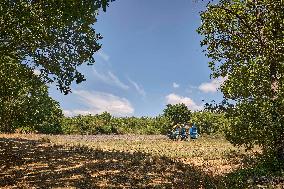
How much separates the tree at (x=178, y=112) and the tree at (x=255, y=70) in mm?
36833

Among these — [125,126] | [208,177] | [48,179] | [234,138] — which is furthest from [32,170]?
[125,126]

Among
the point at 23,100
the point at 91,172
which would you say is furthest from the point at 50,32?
the point at 23,100

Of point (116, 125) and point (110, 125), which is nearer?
point (110, 125)

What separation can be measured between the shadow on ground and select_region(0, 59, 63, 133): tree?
342 cm

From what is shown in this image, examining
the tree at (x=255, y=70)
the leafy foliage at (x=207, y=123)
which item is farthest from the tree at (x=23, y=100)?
the leafy foliage at (x=207, y=123)

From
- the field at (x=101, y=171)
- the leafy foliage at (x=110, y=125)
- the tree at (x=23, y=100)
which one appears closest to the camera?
A: the field at (x=101, y=171)

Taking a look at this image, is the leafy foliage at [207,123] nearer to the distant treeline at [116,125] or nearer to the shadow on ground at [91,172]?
the distant treeline at [116,125]

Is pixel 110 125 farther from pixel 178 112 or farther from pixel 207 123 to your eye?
pixel 207 123

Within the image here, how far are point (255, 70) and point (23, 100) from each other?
20.3 metres

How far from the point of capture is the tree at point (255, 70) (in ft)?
46.9

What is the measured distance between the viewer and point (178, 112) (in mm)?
55281

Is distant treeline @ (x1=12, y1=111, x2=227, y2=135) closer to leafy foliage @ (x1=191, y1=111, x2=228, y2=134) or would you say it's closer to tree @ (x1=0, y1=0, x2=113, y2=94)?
leafy foliage @ (x1=191, y1=111, x2=228, y2=134)

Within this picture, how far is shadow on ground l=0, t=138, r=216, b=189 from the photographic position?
12883 mm

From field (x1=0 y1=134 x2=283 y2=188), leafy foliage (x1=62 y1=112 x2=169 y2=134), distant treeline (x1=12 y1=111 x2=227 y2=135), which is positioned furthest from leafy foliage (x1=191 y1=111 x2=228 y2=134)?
field (x1=0 y1=134 x2=283 y2=188)
